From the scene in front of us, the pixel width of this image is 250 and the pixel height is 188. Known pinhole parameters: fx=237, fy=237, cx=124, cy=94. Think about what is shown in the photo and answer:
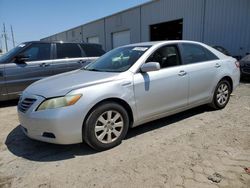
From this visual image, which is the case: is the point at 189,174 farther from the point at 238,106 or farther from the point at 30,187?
the point at 238,106

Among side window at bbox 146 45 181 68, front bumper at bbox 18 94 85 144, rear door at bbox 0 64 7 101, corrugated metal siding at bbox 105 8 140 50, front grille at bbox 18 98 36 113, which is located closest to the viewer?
front bumper at bbox 18 94 85 144

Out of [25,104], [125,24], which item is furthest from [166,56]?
[125,24]

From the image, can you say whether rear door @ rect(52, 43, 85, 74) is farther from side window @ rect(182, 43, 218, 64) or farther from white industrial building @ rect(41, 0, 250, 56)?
white industrial building @ rect(41, 0, 250, 56)

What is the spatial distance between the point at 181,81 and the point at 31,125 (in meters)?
2.51

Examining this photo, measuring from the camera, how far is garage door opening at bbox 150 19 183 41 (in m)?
19.3

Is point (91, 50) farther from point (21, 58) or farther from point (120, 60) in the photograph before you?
point (120, 60)

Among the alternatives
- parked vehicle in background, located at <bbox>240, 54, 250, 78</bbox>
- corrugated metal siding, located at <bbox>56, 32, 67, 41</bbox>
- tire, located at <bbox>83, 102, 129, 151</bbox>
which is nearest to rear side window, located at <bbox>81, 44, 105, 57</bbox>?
tire, located at <bbox>83, 102, 129, 151</bbox>

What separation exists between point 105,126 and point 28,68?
3.78 metres

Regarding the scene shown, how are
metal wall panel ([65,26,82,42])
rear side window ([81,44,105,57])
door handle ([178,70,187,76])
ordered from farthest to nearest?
metal wall panel ([65,26,82,42])
rear side window ([81,44,105,57])
door handle ([178,70,187,76])

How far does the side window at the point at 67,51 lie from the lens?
684cm

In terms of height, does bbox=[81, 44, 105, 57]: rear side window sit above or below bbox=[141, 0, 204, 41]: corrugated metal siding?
below

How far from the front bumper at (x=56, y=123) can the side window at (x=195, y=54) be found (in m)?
2.30

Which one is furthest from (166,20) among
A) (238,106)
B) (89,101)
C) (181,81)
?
(89,101)

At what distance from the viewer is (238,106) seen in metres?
5.34
